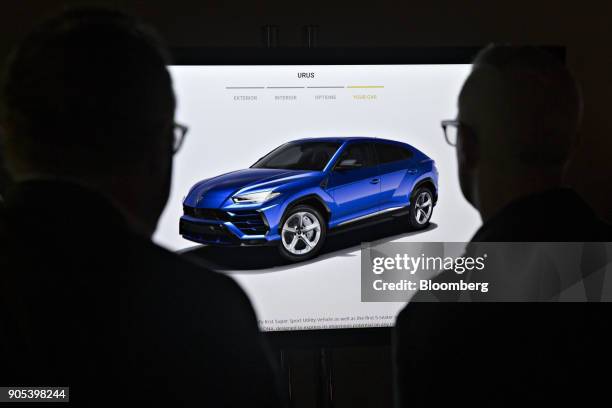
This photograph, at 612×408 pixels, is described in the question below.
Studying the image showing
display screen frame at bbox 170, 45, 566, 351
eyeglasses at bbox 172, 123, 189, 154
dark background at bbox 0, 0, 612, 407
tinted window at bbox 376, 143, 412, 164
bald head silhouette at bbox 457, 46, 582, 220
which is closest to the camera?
eyeglasses at bbox 172, 123, 189, 154

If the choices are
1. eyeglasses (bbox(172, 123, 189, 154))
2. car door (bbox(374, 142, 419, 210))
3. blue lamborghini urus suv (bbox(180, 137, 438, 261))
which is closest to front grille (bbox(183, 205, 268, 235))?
blue lamborghini urus suv (bbox(180, 137, 438, 261))

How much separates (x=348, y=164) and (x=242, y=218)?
0.34m

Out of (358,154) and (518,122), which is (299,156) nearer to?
(358,154)

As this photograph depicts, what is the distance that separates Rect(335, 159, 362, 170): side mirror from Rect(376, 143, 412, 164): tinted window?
0.22 ft

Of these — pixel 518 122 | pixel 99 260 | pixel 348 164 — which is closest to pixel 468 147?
pixel 518 122

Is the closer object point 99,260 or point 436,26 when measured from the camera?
point 99,260

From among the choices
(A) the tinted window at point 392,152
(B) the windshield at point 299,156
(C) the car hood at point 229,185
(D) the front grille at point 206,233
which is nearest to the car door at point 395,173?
(A) the tinted window at point 392,152

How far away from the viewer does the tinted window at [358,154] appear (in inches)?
68.2

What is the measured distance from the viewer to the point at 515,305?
87cm

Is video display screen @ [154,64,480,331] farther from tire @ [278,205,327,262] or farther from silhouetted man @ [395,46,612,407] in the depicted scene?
silhouetted man @ [395,46,612,407]

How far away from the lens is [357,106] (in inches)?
67.2

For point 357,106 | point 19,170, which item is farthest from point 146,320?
point 357,106

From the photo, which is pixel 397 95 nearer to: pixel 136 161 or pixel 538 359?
pixel 538 359

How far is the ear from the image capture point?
1.02m
